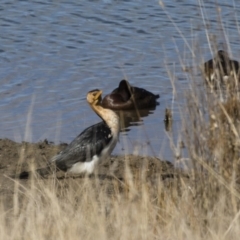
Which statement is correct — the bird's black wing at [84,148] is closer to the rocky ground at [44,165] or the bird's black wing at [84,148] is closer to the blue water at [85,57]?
the rocky ground at [44,165]

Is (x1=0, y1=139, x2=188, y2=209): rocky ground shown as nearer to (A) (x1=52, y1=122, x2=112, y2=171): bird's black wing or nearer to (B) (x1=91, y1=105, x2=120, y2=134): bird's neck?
(A) (x1=52, y1=122, x2=112, y2=171): bird's black wing

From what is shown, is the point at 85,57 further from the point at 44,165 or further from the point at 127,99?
the point at 44,165

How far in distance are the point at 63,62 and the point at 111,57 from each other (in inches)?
29.7

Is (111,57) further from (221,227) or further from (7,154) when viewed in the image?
(221,227)

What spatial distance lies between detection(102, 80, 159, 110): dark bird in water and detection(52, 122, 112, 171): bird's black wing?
10.7ft

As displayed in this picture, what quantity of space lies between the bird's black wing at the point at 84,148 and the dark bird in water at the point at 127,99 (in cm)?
327

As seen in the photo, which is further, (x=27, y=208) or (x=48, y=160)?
(x=48, y=160)

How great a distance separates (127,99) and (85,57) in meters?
1.55

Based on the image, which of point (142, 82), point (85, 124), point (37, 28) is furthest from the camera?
point (37, 28)

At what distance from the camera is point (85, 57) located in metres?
14.5

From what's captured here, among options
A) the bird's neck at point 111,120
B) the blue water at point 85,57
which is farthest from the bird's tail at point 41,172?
the blue water at point 85,57

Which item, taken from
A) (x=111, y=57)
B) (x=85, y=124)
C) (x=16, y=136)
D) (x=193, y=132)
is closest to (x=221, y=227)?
(x=193, y=132)

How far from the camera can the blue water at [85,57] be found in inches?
449

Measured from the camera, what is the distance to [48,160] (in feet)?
30.5
